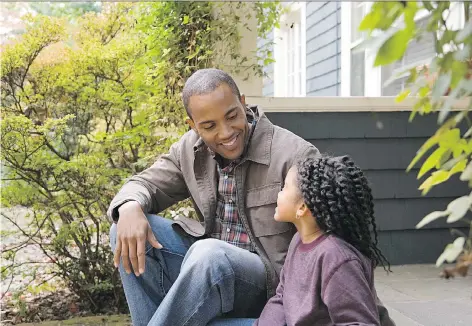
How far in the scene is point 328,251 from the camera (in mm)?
1461

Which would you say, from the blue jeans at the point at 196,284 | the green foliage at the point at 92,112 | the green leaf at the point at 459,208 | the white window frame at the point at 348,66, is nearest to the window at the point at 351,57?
the white window frame at the point at 348,66

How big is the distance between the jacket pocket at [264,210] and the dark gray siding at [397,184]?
1733 mm

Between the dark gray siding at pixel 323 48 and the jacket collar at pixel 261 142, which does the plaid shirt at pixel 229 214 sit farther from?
the dark gray siding at pixel 323 48

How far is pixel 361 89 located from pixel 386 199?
2.23 m

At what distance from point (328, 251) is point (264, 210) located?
0.44 m

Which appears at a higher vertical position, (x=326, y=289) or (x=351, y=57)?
(x=351, y=57)

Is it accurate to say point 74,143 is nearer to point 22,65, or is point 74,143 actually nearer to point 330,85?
point 22,65

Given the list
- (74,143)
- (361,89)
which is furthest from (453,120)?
(361,89)

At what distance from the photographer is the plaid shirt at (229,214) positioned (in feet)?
6.32

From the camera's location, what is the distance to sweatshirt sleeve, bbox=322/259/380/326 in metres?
1.38

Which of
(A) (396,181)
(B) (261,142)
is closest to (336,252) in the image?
(B) (261,142)

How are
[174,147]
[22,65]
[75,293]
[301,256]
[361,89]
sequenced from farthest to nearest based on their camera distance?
[361,89], [75,293], [22,65], [174,147], [301,256]

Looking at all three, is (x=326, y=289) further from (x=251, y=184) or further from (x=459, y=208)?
(x=459, y=208)

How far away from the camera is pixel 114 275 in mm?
3254
